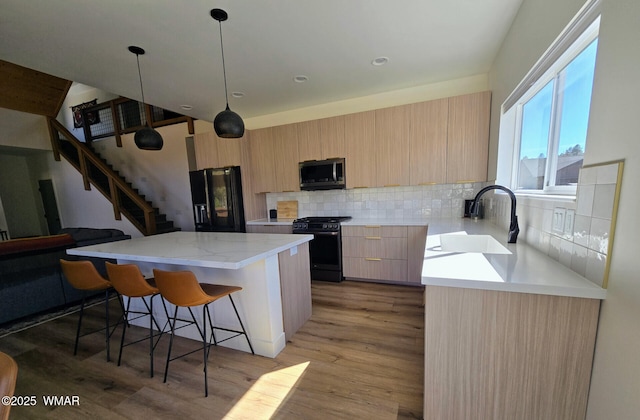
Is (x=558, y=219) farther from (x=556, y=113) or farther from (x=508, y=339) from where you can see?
(x=556, y=113)

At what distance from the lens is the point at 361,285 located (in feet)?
10.4

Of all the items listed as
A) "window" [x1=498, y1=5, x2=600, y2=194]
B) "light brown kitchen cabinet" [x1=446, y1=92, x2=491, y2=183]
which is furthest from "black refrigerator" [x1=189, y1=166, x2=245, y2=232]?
"window" [x1=498, y1=5, x2=600, y2=194]

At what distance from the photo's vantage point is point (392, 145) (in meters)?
3.11

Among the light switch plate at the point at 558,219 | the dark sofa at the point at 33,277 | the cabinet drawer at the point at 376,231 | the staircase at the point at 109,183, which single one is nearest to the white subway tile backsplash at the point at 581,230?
the light switch plate at the point at 558,219

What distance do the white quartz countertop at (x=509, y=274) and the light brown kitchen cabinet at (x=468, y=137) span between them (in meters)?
1.73

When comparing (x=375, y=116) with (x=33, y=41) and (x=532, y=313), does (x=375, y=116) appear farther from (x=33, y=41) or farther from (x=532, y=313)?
(x=33, y=41)

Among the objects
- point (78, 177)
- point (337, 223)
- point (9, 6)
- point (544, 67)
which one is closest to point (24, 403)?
point (9, 6)

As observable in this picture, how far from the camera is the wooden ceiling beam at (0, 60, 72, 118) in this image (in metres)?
4.11

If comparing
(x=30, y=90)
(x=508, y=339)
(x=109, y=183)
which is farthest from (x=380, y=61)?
(x=30, y=90)

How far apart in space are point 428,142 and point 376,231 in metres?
1.30

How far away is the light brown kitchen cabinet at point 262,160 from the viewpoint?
3.76 metres

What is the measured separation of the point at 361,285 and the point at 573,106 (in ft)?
8.57

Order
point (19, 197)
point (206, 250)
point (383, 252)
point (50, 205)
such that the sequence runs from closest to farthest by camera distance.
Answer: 1. point (206, 250)
2. point (383, 252)
3. point (19, 197)
4. point (50, 205)

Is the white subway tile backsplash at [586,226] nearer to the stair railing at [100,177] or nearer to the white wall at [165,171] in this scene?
the white wall at [165,171]
